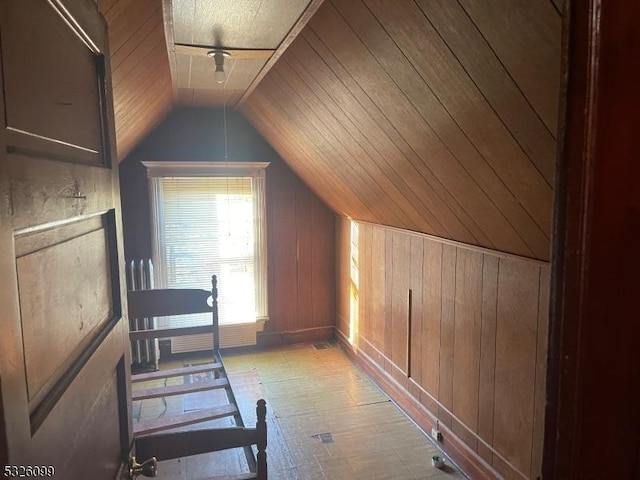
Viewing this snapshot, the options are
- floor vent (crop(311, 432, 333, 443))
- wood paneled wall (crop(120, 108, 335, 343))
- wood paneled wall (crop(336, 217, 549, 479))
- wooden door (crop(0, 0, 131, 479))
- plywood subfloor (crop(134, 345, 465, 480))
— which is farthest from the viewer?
wood paneled wall (crop(120, 108, 335, 343))

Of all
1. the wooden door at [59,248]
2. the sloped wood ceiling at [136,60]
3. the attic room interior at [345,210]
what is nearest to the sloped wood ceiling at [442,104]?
the attic room interior at [345,210]

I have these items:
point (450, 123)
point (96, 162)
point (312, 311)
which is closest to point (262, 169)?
point (312, 311)

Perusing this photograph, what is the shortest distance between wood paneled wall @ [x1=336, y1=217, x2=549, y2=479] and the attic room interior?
0.05ft

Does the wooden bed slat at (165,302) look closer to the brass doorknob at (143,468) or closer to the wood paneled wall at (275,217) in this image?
the wood paneled wall at (275,217)

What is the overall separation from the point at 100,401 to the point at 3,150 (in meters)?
0.59

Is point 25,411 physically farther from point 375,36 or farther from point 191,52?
point 191,52

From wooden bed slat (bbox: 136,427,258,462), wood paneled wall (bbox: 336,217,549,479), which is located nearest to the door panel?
wooden bed slat (bbox: 136,427,258,462)

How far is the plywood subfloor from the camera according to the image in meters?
2.65

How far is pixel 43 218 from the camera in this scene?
0.65 meters

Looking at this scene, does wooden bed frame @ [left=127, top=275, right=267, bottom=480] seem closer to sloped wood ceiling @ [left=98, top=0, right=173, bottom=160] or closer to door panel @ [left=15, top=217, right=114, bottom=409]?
door panel @ [left=15, top=217, right=114, bottom=409]

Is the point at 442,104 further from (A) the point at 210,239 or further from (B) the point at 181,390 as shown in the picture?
(A) the point at 210,239

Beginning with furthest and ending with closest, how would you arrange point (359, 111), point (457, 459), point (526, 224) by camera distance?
point (457, 459)
point (359, 111)
point (526, 224)

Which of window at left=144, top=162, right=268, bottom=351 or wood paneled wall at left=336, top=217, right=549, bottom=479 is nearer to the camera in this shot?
wood paneled wall at left=336, top=217, right=549, bottom=479

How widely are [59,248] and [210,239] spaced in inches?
144
